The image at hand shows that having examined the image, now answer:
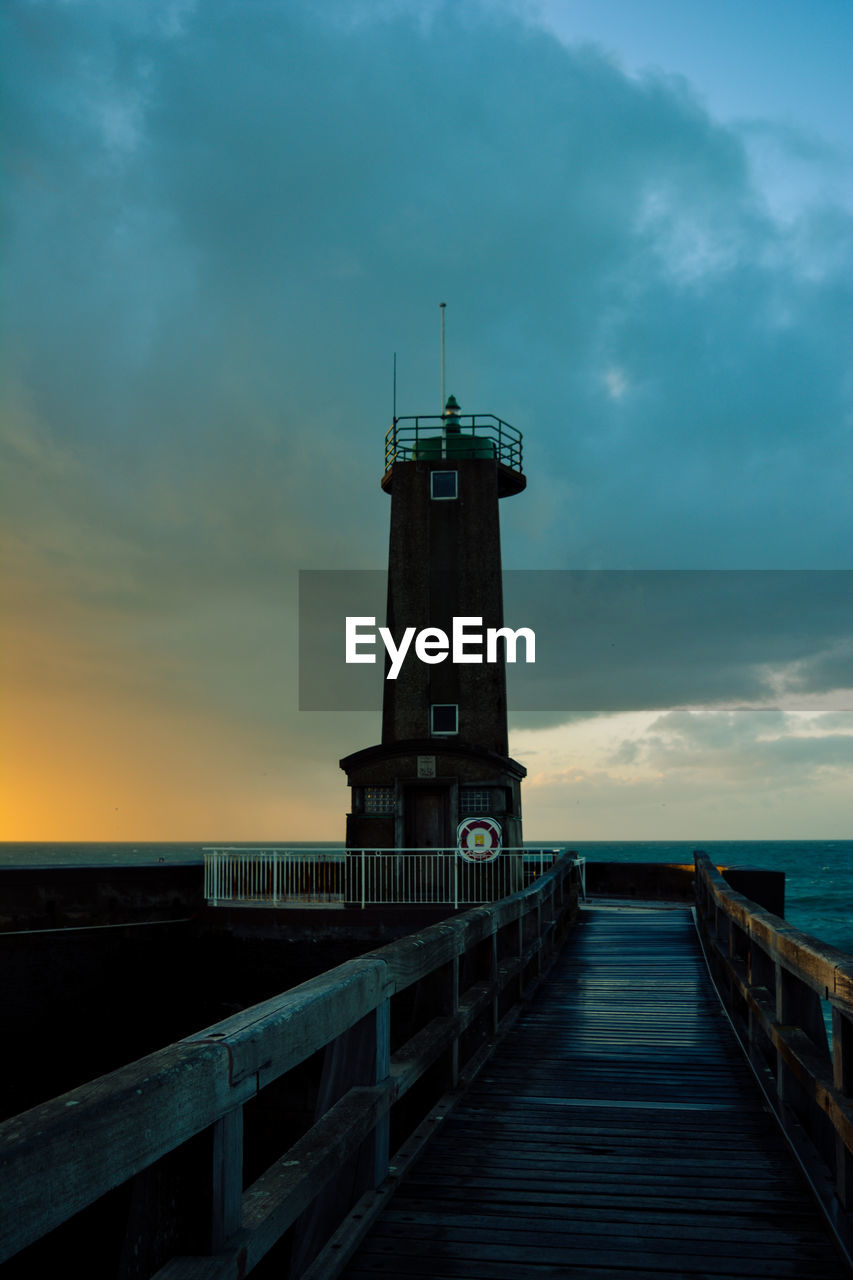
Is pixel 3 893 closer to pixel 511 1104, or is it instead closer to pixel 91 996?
pixel 91 996

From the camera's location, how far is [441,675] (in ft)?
84.2

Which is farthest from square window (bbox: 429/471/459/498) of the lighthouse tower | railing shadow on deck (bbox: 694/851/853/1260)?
railing shadow on deck (bbox: 694/851/853/1260)

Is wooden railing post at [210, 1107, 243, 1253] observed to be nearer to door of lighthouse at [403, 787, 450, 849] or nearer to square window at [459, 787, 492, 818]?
square window at [459, 787, 492, 818]

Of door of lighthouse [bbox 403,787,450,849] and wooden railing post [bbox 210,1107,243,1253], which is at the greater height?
door of lighthouse [bbox 403,787,450,849]

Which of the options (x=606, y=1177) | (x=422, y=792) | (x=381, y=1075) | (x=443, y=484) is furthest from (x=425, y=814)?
(x=381, y=1075)

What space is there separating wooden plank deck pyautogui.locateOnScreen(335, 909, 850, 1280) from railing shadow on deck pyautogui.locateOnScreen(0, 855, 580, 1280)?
33cm

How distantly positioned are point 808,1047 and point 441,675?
20686mm

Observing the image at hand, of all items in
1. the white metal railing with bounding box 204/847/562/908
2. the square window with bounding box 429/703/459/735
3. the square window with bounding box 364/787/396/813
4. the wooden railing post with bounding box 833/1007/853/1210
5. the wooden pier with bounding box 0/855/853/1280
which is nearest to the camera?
the wooden pier with bounding box 0/855/853/1280

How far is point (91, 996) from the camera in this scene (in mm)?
17609

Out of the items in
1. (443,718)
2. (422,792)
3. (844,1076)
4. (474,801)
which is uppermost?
(443,718)

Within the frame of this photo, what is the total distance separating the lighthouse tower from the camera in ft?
76.4

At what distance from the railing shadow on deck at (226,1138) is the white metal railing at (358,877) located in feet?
48.7

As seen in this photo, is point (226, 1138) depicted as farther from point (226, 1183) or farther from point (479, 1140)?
point (479, 1140)

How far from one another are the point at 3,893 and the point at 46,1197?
55.2ft
